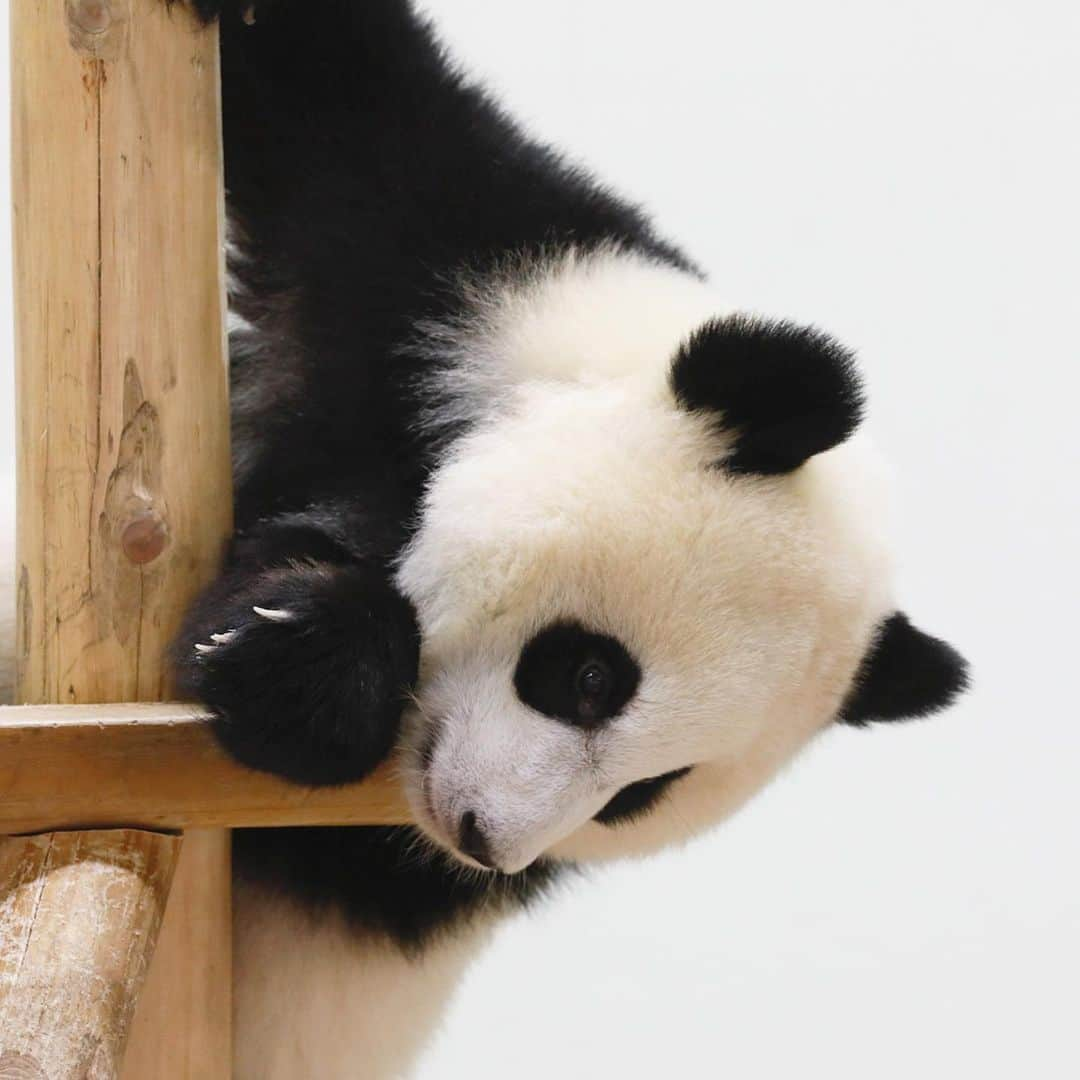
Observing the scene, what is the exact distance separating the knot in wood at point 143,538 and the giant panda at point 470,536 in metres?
0.11

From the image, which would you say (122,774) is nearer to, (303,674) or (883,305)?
(303,674)

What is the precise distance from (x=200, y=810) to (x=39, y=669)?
0.98 ft

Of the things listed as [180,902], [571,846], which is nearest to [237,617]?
[180,902]

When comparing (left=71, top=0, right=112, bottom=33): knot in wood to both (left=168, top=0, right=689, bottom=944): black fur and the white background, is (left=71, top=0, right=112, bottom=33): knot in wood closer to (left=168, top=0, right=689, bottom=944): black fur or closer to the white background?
(left=168, top=0, right=689, bottom=944): black fur

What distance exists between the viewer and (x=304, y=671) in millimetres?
1805

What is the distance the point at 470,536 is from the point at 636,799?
455 mm

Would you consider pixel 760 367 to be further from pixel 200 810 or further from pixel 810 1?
pixel 810 1

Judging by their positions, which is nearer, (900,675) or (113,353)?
(113,353)

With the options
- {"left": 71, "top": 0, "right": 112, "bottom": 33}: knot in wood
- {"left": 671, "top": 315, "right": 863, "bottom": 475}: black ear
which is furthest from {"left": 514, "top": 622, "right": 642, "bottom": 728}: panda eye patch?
{"left": 71, "top": 0, "right": 112, "bottom": 33}: knot in wood

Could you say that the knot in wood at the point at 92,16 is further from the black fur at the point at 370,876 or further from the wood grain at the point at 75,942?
the black fur at the point at 370,876

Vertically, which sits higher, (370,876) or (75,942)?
(75,942)

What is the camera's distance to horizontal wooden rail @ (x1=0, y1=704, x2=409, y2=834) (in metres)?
1.81

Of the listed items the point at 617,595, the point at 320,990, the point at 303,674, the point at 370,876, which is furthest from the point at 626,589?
the point at 320,990

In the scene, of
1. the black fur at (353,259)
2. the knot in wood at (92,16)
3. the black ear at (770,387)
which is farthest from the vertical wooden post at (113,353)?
the black ear at (770,387)
